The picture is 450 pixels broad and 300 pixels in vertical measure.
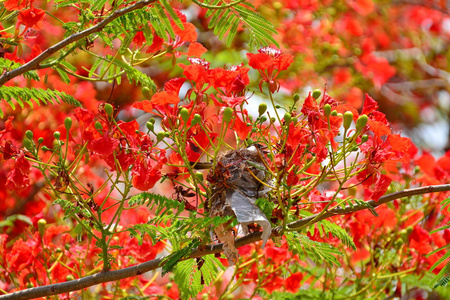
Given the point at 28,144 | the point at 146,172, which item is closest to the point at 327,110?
the point at 146,172

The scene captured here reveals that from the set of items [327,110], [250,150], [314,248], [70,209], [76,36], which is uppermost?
[76,36]

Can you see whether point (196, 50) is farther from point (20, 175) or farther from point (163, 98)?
point (20, 175)

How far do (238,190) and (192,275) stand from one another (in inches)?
14.5

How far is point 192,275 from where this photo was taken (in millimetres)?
1661

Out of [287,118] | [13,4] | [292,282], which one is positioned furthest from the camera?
[292,282]

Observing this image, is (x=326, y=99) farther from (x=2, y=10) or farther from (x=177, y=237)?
(x=2, y=10)

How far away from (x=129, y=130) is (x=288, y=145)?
44 centimetres

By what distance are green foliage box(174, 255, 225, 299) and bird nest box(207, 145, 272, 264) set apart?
0.69ft

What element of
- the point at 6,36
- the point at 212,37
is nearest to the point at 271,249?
the point at 6,36

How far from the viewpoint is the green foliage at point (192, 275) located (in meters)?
1.62

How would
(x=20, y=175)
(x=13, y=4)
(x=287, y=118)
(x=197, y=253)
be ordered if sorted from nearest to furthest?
(x=287, y=118)
(x=197, y=253)
(x=20, y=175)
(x=13, y=4)

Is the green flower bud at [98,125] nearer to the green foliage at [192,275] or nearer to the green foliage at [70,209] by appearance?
the green foliage at [70,209]

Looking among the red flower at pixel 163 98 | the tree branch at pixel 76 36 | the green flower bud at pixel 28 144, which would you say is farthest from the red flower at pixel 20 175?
the red flower at pixel 163 98

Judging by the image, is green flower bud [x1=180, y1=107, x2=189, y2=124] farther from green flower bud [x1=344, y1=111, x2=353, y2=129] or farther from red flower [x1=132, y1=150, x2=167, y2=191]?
green flower bud [x1=344, y1=111, x2=353, y2=129]
